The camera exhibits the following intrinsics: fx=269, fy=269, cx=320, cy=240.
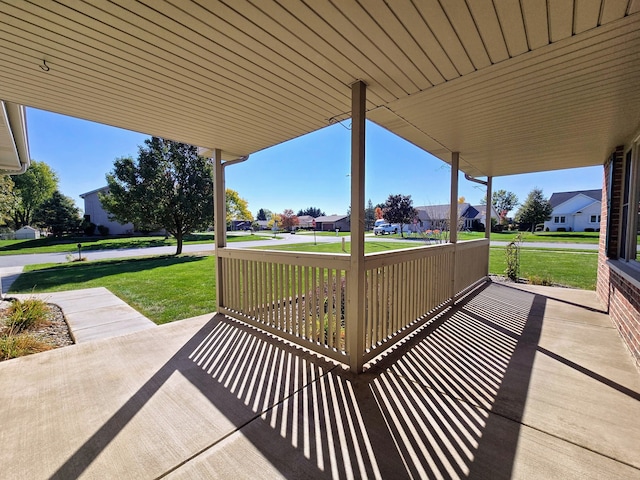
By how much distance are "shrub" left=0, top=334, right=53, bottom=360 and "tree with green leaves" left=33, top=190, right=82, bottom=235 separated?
29.5 m

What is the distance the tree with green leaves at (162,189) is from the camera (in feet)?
41.5

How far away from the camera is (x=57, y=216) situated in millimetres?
25906

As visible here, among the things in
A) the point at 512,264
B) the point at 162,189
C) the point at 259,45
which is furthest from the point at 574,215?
the point at 259,45

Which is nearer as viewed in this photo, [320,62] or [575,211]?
[320,62]

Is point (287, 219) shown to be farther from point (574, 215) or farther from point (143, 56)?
point (143, 56)

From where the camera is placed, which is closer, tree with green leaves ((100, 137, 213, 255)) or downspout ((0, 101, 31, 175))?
downspout ((0, 101, 31, 175))

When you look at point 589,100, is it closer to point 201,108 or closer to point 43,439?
point 201,108

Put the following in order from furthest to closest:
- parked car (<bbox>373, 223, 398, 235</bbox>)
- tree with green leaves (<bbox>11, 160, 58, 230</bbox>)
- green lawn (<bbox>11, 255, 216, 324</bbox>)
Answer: parked car (<bbox>373, 223, 398, 235</bbox>) < tree with green leaves (<bbox>11, 160, 58, 230</bbox>) < green lawn (<bbox>11, 255, 216, 324</bbox>)

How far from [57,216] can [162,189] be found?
21934 millimetres

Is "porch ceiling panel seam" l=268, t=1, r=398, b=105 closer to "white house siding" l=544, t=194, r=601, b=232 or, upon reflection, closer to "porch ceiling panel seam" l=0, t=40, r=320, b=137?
"porch ceiling panel seam" l=0, t=40, r=320, b=137

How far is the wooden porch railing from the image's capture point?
2.78m

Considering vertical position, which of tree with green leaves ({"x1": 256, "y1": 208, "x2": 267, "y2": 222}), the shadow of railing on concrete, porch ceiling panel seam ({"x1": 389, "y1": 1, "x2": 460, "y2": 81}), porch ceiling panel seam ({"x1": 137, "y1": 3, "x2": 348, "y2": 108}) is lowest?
the shadow of railing on concrete

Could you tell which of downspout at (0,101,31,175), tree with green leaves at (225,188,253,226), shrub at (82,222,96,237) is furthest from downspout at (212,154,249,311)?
shrub at (82,222,96,237)

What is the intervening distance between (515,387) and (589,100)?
2.85m
